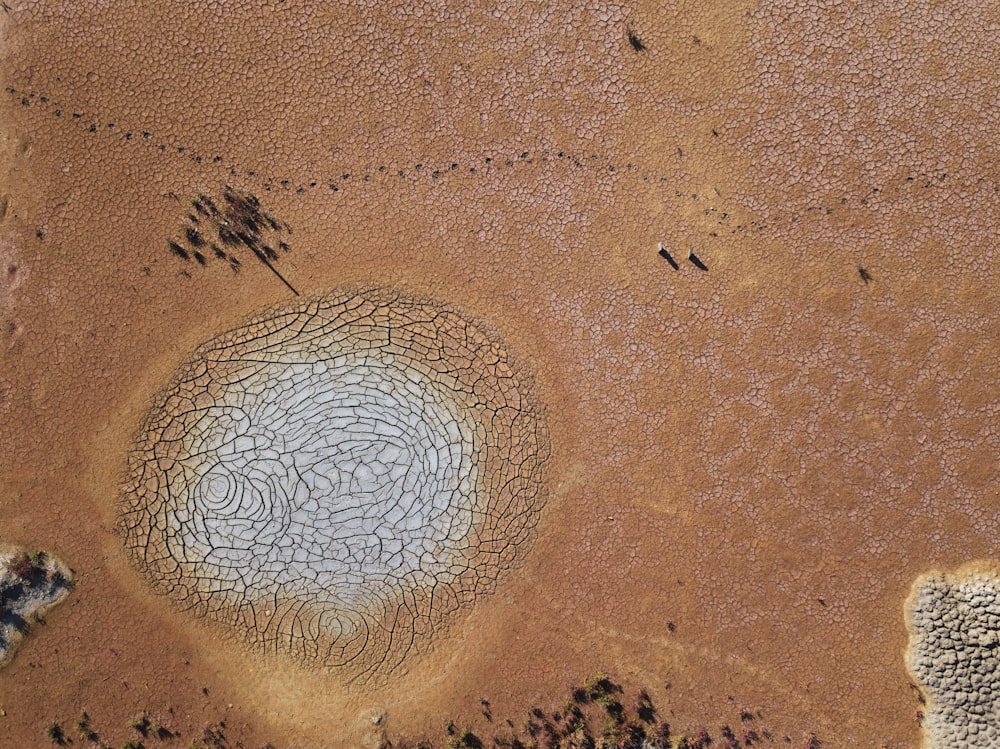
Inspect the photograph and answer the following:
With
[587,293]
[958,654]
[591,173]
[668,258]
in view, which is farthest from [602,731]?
[591,173]

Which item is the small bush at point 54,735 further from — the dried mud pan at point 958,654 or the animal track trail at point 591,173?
the dried mud pan at point 958,654

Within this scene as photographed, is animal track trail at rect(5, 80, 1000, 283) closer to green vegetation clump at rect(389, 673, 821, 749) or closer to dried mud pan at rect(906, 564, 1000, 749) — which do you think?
dried mud pan at rect(906, 564, 1000, 749)

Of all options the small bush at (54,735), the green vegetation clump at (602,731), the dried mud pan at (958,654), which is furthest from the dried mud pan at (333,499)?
the dried mud pan at (958,654)

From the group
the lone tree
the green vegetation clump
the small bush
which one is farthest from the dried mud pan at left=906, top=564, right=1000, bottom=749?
the small bush

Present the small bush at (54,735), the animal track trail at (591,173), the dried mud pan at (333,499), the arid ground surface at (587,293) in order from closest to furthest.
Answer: the small bush at (54,735)
the arid ground surface at (587,293)
the dried mud pan at (333,499)
the animal track trail at (591,173)

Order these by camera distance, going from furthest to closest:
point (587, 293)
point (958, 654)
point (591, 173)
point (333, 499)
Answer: point (591, 173) → point (587, 293) → point (333, 499) → point (958, 654)

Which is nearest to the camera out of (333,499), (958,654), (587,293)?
(958,654)

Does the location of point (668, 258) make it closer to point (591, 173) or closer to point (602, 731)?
point (591, 173)
